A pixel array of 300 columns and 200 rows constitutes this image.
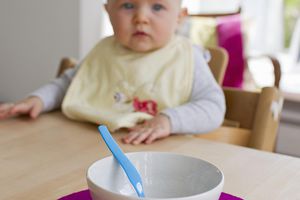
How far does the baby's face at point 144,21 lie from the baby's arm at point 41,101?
0.60 feet

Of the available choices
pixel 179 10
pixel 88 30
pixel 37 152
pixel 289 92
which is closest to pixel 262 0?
pixel 289 92

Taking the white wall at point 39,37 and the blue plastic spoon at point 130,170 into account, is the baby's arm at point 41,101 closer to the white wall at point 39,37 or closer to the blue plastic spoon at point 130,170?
the blue plastic spoon at point 130,170

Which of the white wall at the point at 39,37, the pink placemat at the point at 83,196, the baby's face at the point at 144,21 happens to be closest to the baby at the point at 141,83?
the baby's face at the point at 144,21

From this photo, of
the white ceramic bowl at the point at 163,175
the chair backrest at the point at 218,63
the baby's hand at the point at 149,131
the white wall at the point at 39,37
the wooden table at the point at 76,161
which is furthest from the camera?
the white wall at the point at 39,37

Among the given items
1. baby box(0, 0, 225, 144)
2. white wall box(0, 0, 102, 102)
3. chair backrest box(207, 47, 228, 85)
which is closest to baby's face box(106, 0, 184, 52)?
baby box(0, 0, 225, 144)

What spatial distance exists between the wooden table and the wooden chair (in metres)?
0.21

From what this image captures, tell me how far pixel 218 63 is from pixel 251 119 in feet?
0.54

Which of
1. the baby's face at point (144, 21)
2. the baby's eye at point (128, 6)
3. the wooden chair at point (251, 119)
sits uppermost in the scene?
the baby's eye at point (128, 6)

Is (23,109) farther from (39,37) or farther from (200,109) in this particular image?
(39,37)

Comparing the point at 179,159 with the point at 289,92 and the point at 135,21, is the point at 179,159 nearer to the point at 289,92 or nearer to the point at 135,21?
the point at 135,21

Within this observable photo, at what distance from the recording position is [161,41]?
109 cm

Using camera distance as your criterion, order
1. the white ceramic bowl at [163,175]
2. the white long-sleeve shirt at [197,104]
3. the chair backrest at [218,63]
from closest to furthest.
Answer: the white ceramic bowl at [163,175], the white long-sleeve shirt at [197,104], the chair backrest at [218,63]

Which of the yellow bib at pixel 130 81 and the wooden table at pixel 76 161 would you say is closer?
the wooden table at pixel 76 161

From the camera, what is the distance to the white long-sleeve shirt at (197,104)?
0.97 metres
